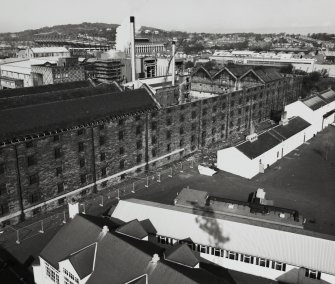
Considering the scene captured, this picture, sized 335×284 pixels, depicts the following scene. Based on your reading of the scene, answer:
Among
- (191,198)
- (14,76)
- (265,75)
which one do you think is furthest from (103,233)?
(14,76)

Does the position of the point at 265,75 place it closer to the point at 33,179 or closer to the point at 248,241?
the point at 248,241

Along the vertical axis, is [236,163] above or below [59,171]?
below

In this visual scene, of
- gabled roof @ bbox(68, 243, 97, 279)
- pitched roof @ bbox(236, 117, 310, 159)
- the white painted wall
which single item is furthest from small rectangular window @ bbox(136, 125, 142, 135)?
gabled roof @ bbox(68, 243, 97, 279)

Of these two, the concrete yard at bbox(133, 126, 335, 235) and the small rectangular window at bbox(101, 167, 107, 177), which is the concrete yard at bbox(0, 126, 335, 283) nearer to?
the concrete yard at bbox(133, 126, 335, 235)

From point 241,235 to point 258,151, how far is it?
25.9m

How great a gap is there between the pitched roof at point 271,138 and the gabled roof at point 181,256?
29.2 m

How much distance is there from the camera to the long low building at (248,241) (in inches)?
1205

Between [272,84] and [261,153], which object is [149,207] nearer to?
[261,153]

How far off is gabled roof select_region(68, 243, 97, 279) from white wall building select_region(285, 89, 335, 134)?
60962 mm

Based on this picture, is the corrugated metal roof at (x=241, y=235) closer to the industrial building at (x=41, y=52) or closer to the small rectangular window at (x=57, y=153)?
the small rectangular window at (x=57, y=153)

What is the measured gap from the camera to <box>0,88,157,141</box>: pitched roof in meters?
41.1

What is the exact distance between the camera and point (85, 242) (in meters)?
28.6

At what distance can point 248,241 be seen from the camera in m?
32.8

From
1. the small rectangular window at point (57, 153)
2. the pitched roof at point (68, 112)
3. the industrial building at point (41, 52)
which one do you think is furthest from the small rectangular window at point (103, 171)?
the industrial building at point (41, 52)
